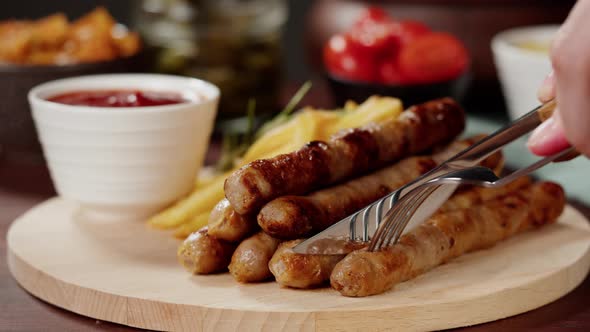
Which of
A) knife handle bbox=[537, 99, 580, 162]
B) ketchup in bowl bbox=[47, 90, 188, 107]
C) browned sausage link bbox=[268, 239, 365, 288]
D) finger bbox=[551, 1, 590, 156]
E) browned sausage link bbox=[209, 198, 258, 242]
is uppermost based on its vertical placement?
finger bbox=[551, 1, 590, 156]

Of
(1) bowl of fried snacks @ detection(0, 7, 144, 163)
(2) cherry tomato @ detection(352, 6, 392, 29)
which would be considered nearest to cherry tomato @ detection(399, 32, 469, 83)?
(2) cherry tomato @ detection(352, 6, 392, 29)

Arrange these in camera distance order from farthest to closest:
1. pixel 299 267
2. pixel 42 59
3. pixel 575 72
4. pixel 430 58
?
pixel 430 58, pixel 42 59, pixel 299 267, pixel 575 72

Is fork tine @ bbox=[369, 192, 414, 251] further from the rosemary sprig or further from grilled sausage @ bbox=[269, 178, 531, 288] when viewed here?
the rosemary sprig

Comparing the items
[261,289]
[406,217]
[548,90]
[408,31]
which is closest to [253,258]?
[261,289]

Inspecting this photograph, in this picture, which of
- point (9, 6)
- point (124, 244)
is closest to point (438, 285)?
point (124, 244)

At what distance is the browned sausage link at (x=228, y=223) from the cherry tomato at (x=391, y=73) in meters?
1.59

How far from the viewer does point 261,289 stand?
1848mm

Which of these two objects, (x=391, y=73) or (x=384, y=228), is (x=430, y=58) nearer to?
(x=391, y=73)

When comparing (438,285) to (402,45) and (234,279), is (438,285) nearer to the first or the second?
(234,279)

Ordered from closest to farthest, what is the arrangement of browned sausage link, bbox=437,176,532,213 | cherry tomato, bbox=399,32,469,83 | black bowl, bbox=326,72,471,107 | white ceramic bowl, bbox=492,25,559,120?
browned sausage link, bbox=437,176,532,213 < white ceramic bowl, bbox=492,25,559,120 < black bowl, bbox=326,72,471,107 < cherry tomato, bbox=399,32,469,83

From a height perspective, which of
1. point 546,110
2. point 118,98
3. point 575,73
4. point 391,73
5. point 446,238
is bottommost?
point 391,73

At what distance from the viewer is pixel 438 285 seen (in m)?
1.86

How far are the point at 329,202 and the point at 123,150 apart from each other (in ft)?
1.99

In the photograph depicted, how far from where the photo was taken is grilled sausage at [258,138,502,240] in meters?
1.83
